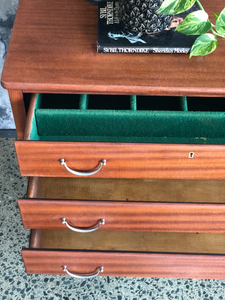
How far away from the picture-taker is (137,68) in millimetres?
726

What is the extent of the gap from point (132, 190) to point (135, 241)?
15 centimetres

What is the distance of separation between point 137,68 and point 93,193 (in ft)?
1.39

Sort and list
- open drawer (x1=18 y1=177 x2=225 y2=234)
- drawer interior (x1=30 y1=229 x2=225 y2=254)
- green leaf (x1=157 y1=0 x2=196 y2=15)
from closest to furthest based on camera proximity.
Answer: green leaf (x1=157 y1=0 x2=196 y2=15)
open drawer (x1=18 y1=177 x2=225 y2=234)
drawer interior (x1=30 y1=229 x2=225 y2=254)

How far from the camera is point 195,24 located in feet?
2.12

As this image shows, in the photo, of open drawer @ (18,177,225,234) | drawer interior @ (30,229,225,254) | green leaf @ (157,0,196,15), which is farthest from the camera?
drawer interior @ (30,229,225,254)

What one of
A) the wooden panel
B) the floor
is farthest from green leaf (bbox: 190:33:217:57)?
the floor

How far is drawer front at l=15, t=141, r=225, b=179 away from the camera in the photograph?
2.21 feet

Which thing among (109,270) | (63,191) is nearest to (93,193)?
(63,191)

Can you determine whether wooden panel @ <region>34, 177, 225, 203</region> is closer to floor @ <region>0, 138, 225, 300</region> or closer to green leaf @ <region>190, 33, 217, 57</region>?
floor @ <region>0, 138, 225, 300</region>

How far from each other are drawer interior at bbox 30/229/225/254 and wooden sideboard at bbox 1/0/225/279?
7 centimetres

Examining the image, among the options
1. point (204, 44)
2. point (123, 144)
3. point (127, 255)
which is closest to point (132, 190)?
point (127, 255)

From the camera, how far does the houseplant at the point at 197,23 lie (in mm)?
608

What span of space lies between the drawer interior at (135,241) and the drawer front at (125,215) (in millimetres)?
160

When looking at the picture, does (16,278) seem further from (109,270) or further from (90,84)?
(90,84)
